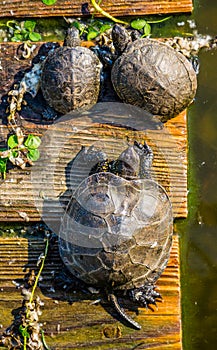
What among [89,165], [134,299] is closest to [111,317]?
[134,299]

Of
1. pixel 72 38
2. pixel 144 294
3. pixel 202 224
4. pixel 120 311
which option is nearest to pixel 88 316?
pixel 120 311

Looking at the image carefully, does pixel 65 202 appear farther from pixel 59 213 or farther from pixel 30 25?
pixel 30 25

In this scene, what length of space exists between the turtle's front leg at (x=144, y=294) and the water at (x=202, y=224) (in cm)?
20

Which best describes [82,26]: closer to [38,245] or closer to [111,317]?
[38,245]

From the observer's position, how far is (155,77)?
3.87m

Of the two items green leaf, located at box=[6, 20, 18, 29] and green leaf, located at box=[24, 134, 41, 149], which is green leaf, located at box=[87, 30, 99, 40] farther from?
green leaf, located at box=[24, 134, 41, 149]

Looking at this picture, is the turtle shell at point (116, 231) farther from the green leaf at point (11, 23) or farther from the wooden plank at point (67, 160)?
the green leaf at point (11, 23)

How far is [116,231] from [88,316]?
0.47 metres

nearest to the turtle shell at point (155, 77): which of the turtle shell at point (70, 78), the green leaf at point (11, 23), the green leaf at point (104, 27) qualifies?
the turtle shell at point (70, 78)

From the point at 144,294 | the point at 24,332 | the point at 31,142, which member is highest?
the point at 31,142

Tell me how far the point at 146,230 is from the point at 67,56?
869 mm

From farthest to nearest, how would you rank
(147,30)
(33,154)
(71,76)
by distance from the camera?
(147,30)
(33,154)
(71,76)

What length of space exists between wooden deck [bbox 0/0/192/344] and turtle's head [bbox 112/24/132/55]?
22 centimetres

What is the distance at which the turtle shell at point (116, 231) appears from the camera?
3.78 meters
